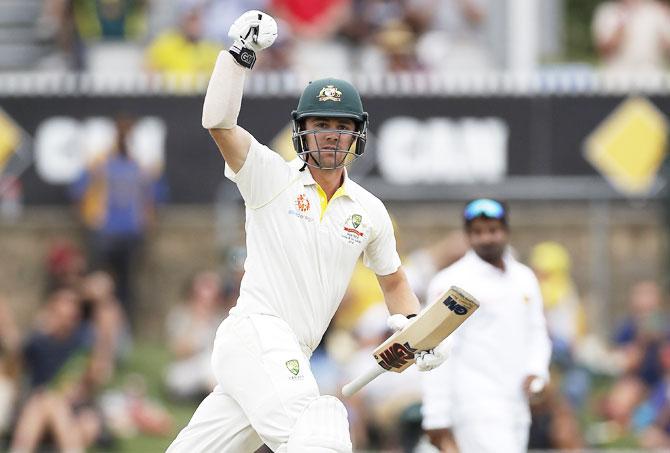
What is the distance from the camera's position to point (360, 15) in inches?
642

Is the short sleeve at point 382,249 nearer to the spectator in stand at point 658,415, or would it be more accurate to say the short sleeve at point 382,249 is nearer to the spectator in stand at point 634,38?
the spectator in stand at point 658,415

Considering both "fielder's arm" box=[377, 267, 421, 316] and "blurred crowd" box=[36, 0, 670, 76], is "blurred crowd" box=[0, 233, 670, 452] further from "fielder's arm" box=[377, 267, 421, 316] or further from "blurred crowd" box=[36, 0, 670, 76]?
"fielder's arm" box=[377, 267, 421, 316]

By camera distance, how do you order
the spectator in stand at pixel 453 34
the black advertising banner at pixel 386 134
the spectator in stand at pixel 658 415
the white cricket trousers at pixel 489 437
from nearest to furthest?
the white cricket trousers at pixel 489 437
the spectator in stand at pixel 658 415
the black advertising banner at pixel 386 134
the spectator in stand at pixel 453 34

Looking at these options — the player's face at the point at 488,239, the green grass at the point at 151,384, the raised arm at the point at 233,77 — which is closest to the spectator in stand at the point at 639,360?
the green grass at the point at 151,384

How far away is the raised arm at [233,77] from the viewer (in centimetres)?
664

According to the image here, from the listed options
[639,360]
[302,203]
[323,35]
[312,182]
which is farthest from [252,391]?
[323,35]

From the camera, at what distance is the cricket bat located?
6.82m

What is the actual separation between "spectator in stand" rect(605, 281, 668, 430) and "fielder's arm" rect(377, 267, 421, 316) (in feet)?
20.3

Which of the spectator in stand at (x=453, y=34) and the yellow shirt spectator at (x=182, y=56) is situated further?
the spectator in stand at (x=453, y=34)

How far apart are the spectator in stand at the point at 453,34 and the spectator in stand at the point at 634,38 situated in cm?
119

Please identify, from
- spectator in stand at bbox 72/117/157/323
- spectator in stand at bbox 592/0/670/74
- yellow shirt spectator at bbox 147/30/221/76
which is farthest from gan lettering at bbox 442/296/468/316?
spectator in stand at bbox 592/0/670/74

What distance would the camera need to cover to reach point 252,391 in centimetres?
676

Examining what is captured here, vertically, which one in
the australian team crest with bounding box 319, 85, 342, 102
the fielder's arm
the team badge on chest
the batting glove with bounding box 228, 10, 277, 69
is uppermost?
the batting glove with bounding box 228, 10, 277, 69

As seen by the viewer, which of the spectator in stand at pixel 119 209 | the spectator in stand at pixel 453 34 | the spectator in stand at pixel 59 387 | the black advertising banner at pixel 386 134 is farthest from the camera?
the spectator in stand at pixel 453 34
